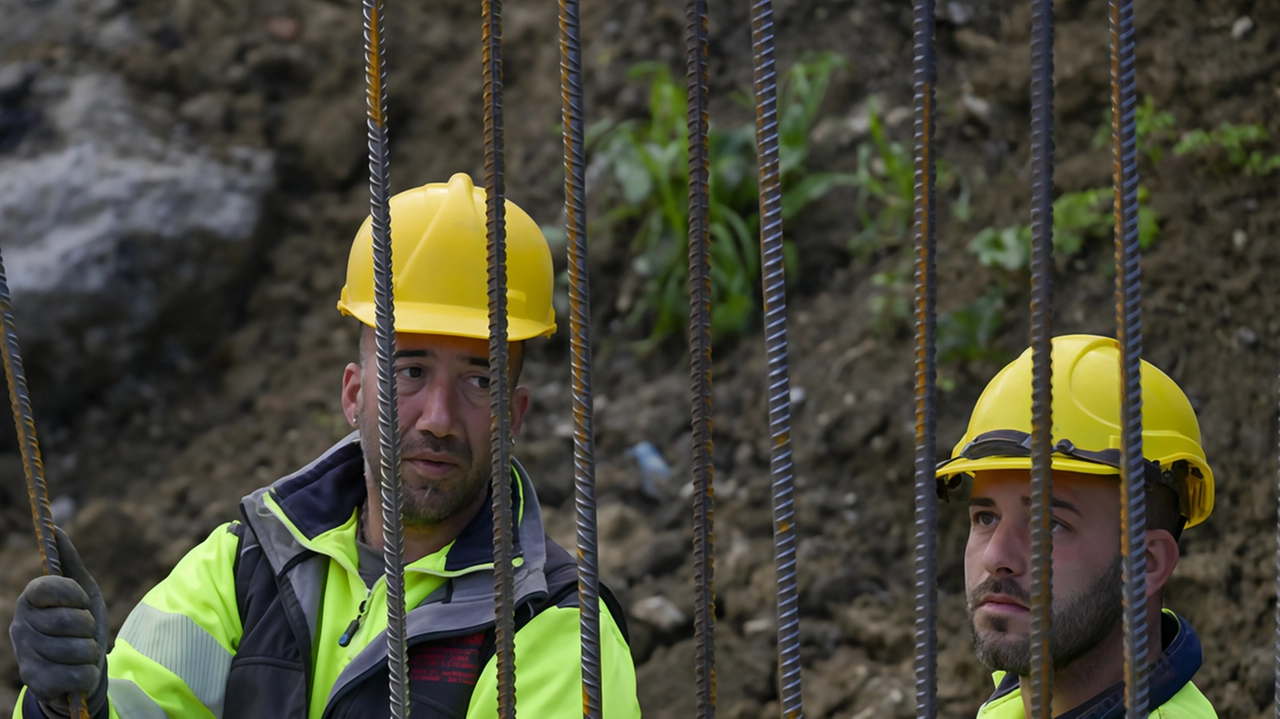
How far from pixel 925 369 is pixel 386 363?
2.19 feet

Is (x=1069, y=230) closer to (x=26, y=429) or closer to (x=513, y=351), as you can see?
(x=513, y=351)

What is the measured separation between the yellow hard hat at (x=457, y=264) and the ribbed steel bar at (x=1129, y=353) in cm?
129

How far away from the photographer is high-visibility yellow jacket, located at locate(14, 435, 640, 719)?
7.58 feet

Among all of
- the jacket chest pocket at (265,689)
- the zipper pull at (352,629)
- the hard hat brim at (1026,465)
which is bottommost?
the jacket chest pocket at (265,689)

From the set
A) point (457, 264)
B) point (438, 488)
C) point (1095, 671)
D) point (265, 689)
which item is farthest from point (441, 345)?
point (1095, 671)

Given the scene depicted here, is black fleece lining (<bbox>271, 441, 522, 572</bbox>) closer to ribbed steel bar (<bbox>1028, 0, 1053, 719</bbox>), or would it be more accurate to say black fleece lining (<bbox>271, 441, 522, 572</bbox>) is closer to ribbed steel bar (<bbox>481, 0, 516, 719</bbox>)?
ribbed steel bar (<bbox>481, 0, 516, 719</bbox>)

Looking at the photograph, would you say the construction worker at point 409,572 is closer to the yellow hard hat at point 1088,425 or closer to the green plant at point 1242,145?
the yellow hard hat at point 1088,425

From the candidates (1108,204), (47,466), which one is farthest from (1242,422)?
(47,466)

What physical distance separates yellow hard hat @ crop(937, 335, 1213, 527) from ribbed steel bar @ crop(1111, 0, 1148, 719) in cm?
53

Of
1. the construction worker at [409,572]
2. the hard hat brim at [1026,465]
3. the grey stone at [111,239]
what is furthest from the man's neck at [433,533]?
the grey stone at [111,239]

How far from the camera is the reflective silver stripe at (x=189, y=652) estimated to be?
2.46 metres

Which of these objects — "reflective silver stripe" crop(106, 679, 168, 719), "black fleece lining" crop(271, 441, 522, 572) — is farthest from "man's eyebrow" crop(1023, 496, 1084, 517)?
"reflective silver stripe" crop(106, 679, 168, 719)

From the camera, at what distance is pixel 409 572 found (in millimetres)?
2479

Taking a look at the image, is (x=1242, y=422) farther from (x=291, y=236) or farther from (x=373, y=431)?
(x=291, y=236)
